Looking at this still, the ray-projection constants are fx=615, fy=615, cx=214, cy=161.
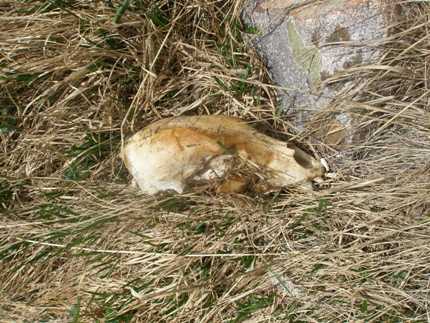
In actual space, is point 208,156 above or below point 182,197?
above

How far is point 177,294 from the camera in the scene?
2.43 metres

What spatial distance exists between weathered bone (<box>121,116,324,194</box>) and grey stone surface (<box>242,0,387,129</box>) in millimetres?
220

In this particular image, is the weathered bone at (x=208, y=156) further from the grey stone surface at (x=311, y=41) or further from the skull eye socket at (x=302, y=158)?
the grey stone surface at (x=311, y=41)

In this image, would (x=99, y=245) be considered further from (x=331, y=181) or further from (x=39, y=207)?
(x=331, y=181)

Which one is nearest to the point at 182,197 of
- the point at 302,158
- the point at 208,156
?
the point at 208,156

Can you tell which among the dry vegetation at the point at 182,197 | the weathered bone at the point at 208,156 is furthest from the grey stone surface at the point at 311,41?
the weathered bone at the point at 208,156

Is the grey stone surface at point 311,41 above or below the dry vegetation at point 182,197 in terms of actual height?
above

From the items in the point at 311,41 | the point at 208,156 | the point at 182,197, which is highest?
the point at 311,41

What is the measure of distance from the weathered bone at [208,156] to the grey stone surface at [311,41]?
22 cm

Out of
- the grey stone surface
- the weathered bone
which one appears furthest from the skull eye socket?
the grey stone surface

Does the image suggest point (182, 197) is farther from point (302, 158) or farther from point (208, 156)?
point (302, 158)

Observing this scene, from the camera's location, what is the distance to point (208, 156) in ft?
8.21

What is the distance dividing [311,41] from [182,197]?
0.83 m

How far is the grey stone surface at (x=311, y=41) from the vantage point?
7.94ft
